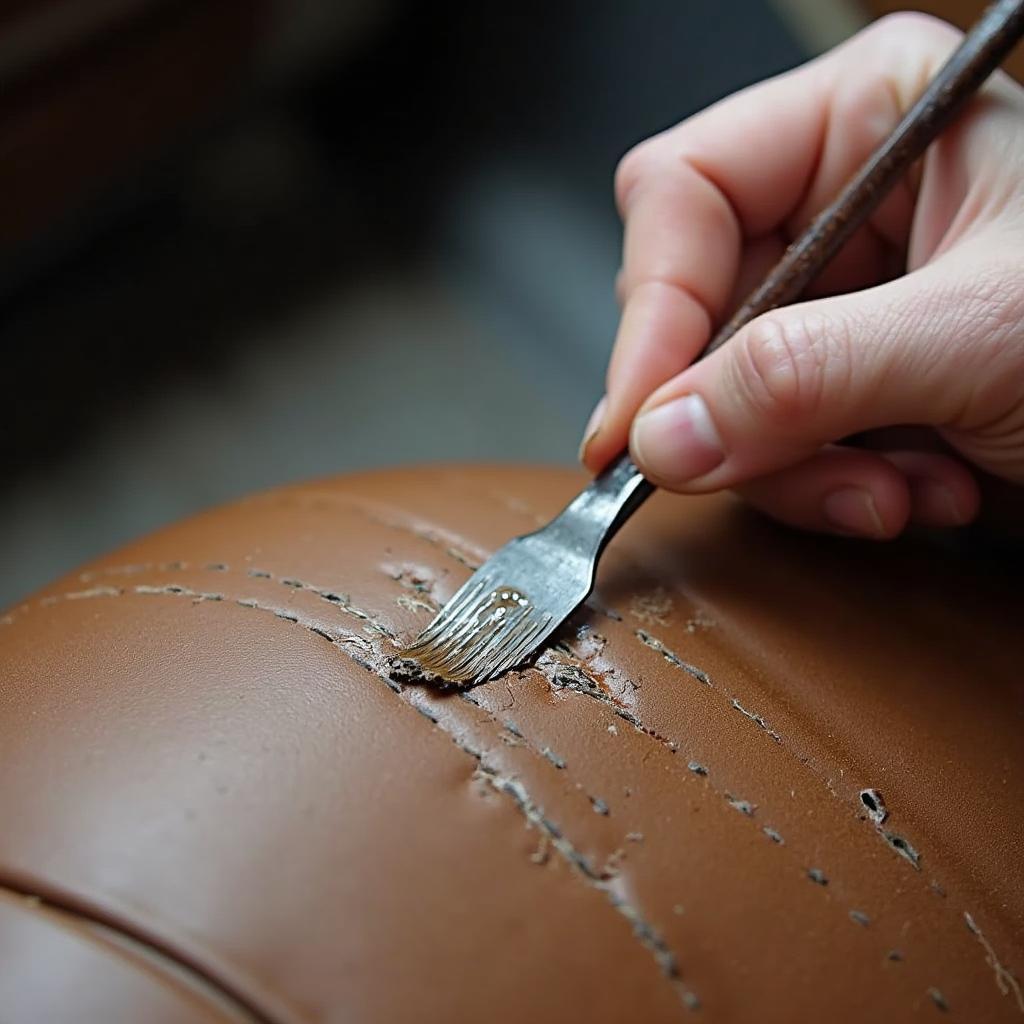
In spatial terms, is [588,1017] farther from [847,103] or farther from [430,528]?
[847,103]

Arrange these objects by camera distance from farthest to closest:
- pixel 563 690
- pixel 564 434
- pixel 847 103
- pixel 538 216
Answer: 1. pixel 538 216
2. pixel 564 434
3. pixel 847 103
4. pixel 563 690

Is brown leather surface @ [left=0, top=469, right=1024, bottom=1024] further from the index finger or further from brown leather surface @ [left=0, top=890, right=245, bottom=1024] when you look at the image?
the index finger

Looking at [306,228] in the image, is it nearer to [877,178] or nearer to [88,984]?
[877,178]

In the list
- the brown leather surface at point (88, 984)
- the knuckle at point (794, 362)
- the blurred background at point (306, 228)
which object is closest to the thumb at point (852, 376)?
the knuckle at point (794, 362)

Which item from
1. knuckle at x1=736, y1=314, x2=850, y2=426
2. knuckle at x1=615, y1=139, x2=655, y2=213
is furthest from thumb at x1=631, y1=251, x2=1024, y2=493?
knuckle at x1=615, y1=139, x2=655, y2=213

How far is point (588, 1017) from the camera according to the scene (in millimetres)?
438

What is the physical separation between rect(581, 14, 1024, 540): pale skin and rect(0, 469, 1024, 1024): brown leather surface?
0.08 m

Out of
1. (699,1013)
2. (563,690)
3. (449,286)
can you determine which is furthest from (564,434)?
(699,1013)

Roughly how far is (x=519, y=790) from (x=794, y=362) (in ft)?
0.95

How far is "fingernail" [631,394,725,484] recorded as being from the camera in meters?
0.67

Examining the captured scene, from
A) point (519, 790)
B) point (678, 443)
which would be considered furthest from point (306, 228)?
point (519, 790)

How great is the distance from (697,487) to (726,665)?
0.44 ft

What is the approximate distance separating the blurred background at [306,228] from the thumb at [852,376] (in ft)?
2.47

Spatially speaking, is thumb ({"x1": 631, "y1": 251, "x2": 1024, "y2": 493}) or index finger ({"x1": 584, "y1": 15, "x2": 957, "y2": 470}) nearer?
thumb ({"x1": 631, "y1": 251, "x2": 1024, "y2": 493})
